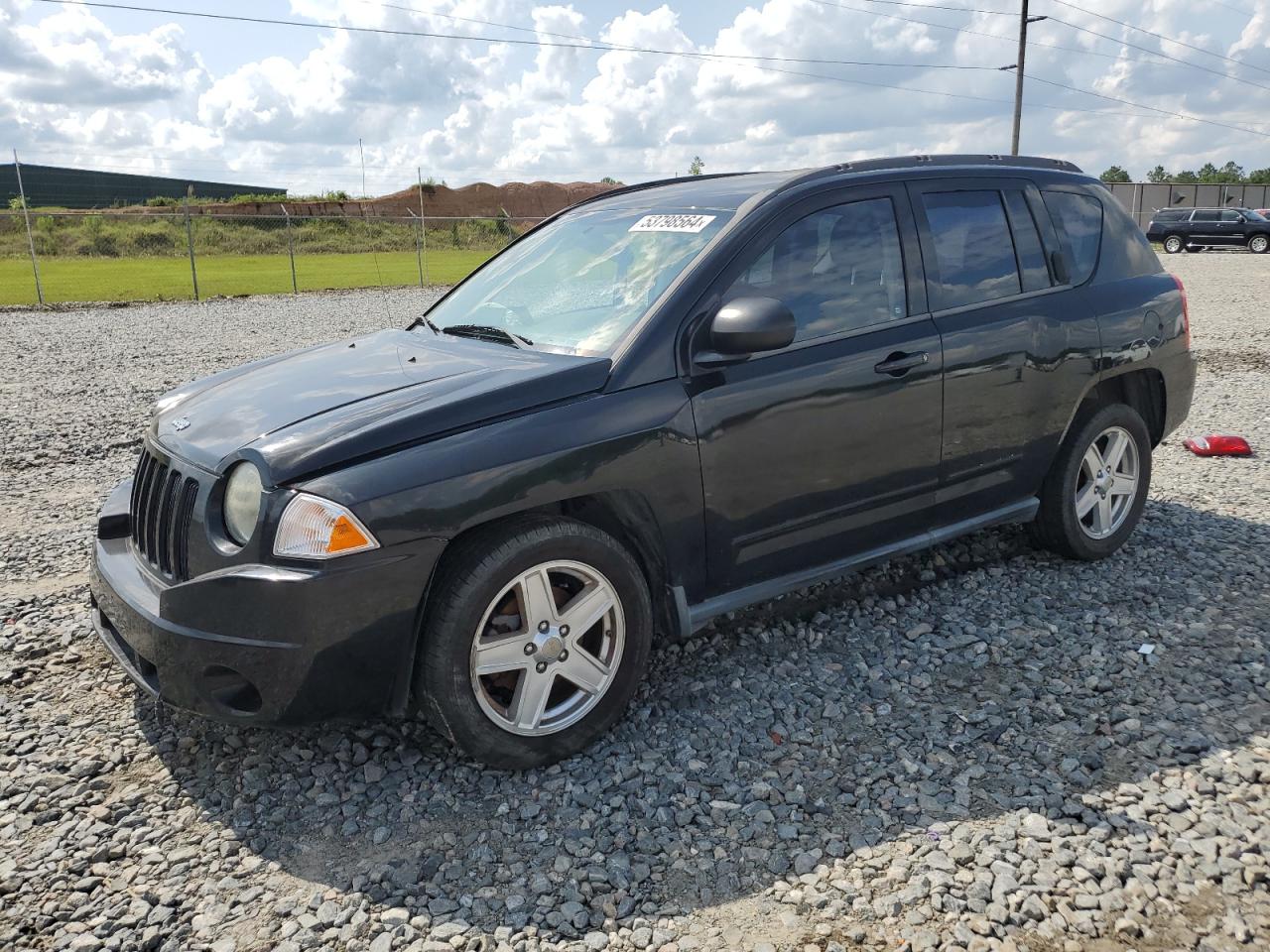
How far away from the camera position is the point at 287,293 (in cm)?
2459

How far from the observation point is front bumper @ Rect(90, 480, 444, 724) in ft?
9.75

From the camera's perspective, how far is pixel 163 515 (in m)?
3.43

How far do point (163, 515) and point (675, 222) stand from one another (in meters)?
2.19

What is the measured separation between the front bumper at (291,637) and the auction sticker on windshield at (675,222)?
66.3 inches

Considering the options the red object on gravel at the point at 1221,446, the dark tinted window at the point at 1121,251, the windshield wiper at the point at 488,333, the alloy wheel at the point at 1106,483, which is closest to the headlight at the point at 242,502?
the windshield wiper at the point at 488,333

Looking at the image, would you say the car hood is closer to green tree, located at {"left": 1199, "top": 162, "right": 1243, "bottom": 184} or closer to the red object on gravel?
the red object on gravel

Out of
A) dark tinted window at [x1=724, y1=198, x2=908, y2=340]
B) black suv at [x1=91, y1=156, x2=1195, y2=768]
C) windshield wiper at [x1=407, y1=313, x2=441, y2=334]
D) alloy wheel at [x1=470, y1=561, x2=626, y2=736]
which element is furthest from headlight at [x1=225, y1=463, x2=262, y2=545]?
dark tinted window at [x1=724, y1=198, x2=908, y2=340]

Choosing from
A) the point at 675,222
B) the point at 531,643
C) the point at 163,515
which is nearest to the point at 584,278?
the point at 675,222

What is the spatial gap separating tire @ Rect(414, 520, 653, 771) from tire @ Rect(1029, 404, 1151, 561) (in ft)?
7.99

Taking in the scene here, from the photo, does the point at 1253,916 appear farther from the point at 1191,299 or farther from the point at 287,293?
the point at 287,293

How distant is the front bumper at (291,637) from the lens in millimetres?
2973

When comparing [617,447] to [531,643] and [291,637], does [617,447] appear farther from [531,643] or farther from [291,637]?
[291,637]

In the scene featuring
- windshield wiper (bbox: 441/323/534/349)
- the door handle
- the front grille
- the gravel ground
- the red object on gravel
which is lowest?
the gravel ground

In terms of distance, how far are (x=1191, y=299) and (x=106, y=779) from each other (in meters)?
20.8
